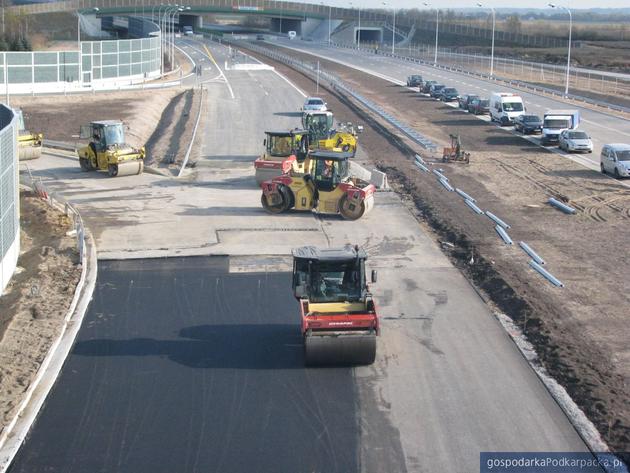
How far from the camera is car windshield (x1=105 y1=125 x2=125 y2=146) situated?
41.1 m

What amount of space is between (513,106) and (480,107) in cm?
507

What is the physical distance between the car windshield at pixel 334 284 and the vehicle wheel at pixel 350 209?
12680 mm

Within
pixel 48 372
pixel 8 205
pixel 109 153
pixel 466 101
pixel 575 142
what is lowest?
pixel 48 372

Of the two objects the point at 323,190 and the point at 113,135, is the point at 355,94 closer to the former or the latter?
the point at 113,135

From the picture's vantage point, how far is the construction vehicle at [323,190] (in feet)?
103

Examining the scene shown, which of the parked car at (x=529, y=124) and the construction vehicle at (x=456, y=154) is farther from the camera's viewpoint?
the parked car at (x=529, y=124)

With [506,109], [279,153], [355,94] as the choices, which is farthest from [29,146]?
[355,94]

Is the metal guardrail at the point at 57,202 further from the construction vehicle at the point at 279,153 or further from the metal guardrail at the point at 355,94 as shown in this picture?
the metal guardrail at the point at 355,94

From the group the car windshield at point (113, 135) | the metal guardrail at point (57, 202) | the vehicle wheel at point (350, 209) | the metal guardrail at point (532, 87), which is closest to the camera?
the metal guardrail at point (57, 202)

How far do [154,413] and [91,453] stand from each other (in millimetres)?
1650

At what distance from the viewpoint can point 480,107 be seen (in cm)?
6350

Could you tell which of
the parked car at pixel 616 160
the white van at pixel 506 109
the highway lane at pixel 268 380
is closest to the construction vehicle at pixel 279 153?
the highway lane at pixel 268 380

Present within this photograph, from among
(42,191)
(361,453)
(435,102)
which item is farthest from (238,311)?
(435,102)

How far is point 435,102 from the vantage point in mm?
71312
